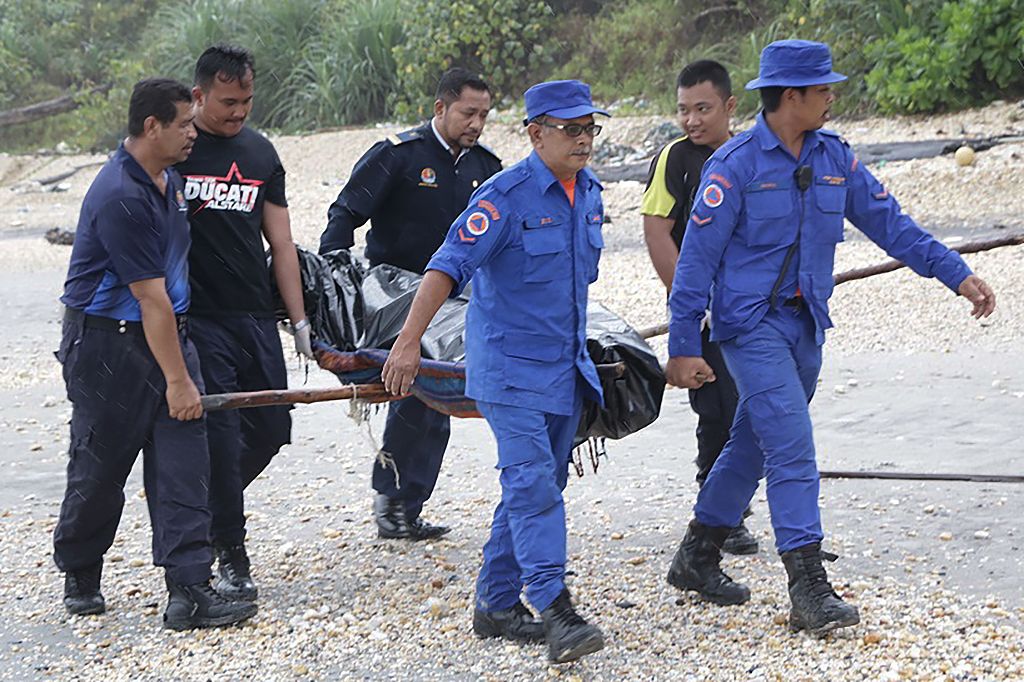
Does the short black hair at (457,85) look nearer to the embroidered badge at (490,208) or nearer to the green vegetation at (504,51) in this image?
the embroidered badge at (490,208)

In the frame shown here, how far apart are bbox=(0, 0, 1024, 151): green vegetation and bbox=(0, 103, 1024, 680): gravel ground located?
Answer: 267 inches

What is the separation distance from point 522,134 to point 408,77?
3278 millimetres

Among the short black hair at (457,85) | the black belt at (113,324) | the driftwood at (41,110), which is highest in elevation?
the short black hair at (457,85)

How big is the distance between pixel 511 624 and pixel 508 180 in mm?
1400

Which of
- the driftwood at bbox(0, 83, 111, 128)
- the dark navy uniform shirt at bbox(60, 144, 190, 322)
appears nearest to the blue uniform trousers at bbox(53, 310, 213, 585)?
the dark navy uniform shirt at bbox(60, 144, 190, 322)

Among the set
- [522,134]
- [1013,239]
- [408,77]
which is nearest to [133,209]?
[1013,239]

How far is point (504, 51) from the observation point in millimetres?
23016

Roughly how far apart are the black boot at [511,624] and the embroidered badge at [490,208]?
125 cm

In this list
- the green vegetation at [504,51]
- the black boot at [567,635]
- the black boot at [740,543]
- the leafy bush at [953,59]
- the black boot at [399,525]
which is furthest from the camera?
the green vegetation at [504,51]

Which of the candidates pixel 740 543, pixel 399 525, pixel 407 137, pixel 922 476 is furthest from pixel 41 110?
pixel 740 543

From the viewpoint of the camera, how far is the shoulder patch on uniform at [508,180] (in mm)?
4609

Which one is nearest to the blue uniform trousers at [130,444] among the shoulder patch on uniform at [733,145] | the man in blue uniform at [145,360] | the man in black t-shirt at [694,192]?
the man in blue uniform at [145,360]

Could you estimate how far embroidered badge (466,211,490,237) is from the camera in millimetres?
4535

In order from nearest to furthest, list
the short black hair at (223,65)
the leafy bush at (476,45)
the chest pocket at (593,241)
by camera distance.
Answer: the chest pocket at (593,241), the short black hair at (223,65), the leafy bush at (476,45)
